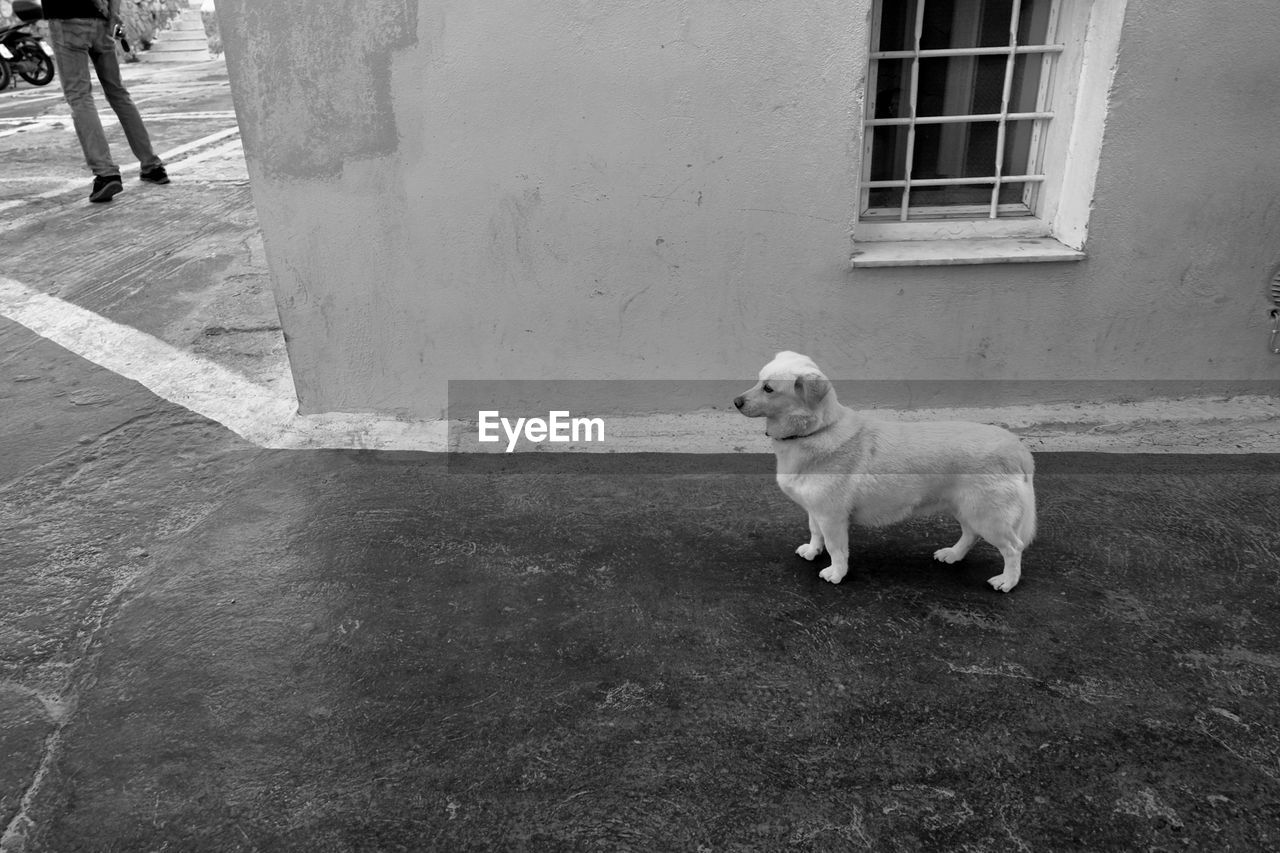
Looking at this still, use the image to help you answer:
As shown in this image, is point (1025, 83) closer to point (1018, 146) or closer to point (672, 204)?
point (1018, 146)

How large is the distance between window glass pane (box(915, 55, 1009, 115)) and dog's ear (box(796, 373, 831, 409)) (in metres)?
2.19

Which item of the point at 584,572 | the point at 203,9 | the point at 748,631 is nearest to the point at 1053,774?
the point at 748,631

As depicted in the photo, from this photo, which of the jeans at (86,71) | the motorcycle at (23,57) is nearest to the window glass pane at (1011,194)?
the jeans at (86,71)

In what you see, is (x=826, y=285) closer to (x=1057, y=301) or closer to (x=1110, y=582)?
→ (x=1057, y=301)

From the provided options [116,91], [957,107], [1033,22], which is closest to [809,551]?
[957,107]

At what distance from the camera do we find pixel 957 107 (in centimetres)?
474

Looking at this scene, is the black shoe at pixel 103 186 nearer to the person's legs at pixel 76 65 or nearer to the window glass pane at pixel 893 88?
the person's legs at pixel 76 65

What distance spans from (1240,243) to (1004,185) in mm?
1229

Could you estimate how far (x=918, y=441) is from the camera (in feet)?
11.4

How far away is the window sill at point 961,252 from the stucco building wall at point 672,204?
8 cm

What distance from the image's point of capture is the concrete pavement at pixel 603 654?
8.80 ft

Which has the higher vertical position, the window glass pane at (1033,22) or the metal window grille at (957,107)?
the window glass pane at (1033,22)

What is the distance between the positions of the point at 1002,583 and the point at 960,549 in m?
0.23

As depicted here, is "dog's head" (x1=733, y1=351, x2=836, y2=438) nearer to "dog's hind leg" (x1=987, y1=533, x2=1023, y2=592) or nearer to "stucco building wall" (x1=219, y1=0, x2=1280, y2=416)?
"dog's hind leg" (x1=987, y1=533, x2=1023, y2=592)
